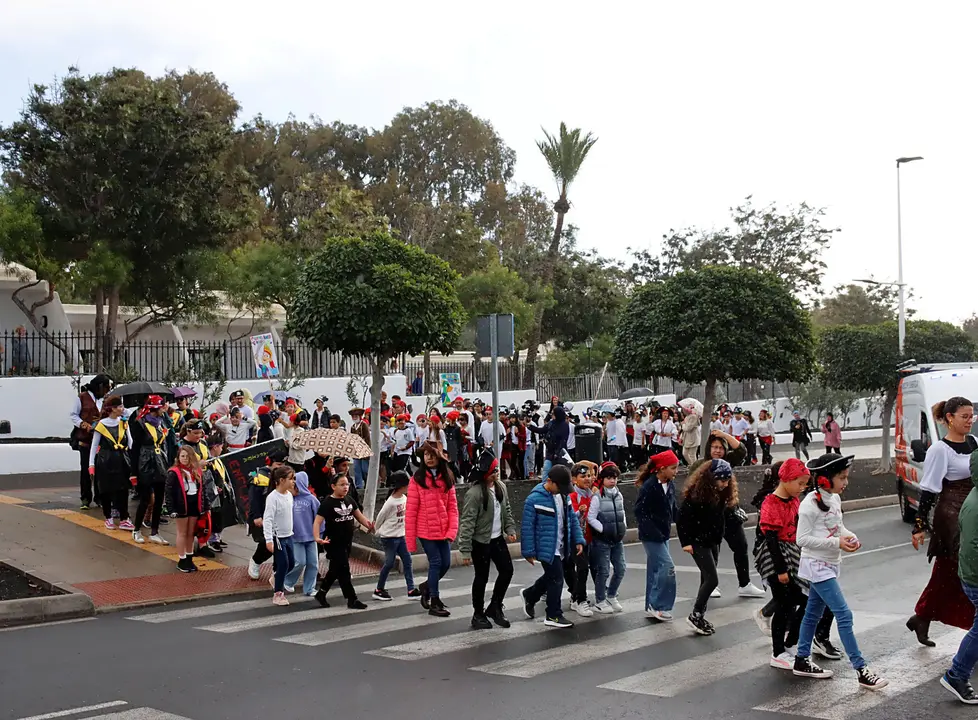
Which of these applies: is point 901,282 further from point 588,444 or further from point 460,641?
point 460,641

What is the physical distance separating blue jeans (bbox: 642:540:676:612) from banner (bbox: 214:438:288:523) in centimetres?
548

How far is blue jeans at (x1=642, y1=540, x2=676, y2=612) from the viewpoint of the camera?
10.0 m

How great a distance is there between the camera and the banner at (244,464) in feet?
44.8

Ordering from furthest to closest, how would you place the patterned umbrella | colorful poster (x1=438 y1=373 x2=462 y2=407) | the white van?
colorful poster (x1=438 y1=373 x2=462 y2=407) → the white van → the patterned umbrella

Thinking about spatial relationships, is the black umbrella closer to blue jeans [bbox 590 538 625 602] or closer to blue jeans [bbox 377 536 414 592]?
blue jeans [bbox 377 536 414 592]

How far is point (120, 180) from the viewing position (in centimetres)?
2755

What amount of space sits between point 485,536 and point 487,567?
0.34 meters

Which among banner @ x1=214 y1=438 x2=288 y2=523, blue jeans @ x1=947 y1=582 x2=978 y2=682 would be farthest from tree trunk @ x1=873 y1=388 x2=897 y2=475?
blue jeans @ x1=947 y1=582 x2=978 y2=682

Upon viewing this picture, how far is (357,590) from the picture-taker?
40.4 feet

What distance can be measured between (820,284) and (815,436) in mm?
9131

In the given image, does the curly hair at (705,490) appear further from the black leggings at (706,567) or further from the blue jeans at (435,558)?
the blue jeans at (435,558)

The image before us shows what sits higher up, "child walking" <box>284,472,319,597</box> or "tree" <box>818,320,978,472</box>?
"tree" <box>818,320,978,472</box>

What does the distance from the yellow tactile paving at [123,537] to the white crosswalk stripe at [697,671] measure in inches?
275

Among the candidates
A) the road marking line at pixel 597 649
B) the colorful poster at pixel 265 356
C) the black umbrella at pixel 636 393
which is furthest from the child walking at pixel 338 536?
the black umbrella at pixel 636 393
